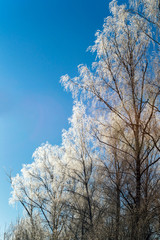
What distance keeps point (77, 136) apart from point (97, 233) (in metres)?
5.21

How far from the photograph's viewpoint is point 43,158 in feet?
46.1

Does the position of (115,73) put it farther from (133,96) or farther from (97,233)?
(97,233)

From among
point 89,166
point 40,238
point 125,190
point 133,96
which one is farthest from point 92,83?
point 40,238

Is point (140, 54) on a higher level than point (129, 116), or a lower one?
higher

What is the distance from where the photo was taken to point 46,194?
13.0m

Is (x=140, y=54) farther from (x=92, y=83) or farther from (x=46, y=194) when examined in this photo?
(x=46, y=194)

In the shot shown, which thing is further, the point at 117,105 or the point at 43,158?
the point at 43,158

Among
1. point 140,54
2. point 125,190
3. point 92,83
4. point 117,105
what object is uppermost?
point 140,54

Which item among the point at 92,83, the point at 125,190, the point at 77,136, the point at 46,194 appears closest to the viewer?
the point at 92,83

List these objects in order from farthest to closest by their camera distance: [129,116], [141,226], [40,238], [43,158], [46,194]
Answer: [43,158], [46,194], [40,238], [129,116], [141,226]

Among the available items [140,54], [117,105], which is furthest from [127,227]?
A: [140,54]

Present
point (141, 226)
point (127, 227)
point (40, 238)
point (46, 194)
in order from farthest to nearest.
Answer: point (46, 194) → point (40, 238) → point (127, 227) → point (141, 226)

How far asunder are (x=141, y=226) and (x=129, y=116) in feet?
9.18

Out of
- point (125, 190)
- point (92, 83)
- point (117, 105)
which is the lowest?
point (125, 190)
